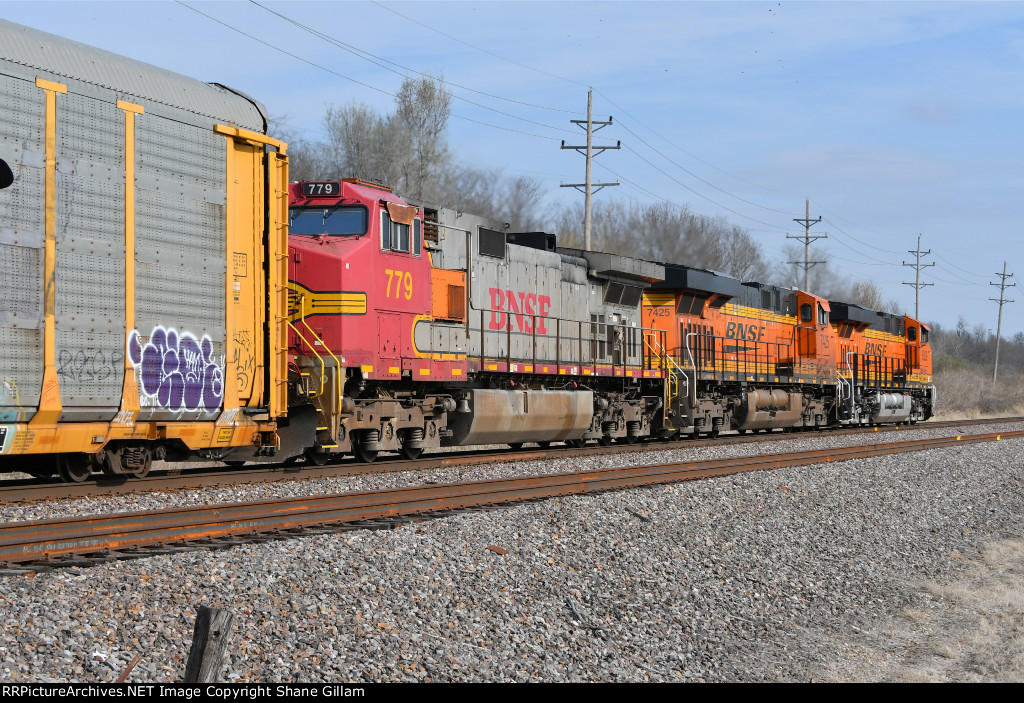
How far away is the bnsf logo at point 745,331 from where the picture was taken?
78.5 ft

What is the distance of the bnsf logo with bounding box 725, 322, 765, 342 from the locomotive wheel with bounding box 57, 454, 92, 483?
667 inches

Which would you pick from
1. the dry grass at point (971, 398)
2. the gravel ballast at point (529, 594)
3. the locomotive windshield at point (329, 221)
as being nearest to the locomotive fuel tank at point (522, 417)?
the gravel ballast at point (529, 594)

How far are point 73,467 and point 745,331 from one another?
1831cm

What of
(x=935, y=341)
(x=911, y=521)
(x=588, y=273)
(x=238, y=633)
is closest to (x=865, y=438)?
(x=588, y=273)

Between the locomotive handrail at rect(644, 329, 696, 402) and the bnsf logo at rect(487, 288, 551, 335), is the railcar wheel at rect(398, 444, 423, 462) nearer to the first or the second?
the bnsf logo at rect(487, 288, 551, 335)

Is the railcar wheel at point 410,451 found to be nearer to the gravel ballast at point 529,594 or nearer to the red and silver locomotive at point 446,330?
the red and silver locomotive at point 446,330

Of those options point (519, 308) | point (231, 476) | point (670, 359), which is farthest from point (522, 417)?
point (670, 359)

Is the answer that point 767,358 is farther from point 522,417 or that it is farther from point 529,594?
point 529,594

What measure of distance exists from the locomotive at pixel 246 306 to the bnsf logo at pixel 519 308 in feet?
0.14

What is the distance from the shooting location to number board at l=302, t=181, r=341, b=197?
12875mm

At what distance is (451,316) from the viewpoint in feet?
47.8

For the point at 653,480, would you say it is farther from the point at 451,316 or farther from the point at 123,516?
the point at 123,516

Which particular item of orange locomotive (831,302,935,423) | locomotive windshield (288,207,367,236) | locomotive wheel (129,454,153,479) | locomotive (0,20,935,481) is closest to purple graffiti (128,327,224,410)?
locomotive (0,20,935,481)
